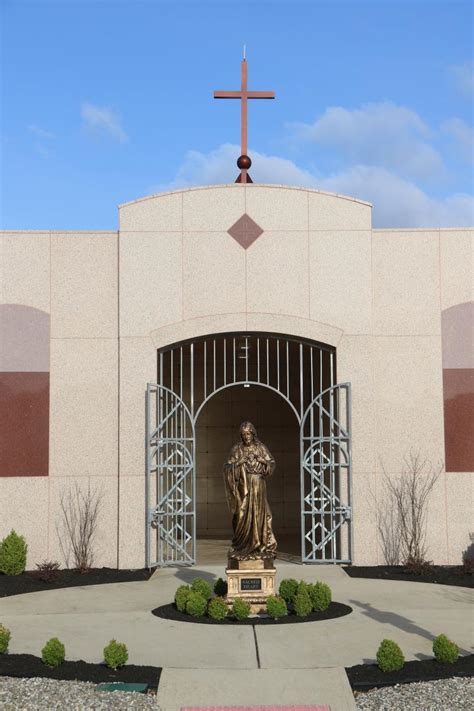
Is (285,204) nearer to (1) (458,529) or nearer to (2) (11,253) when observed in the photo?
(2) (11,253)

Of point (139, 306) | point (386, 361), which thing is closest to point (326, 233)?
point (386, 361)

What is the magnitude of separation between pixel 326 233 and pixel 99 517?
21.9ft

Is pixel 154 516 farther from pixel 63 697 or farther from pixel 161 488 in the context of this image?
pixel 63 697

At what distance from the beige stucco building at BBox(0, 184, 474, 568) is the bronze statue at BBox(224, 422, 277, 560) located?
15.0 feet

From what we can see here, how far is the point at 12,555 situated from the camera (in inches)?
613

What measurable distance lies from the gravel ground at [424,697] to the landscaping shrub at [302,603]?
Result: 9.67 feet

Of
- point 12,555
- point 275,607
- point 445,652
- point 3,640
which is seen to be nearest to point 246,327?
point 12,555

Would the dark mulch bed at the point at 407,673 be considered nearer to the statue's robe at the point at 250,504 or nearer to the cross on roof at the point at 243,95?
the statue's robe at the point at 250,504

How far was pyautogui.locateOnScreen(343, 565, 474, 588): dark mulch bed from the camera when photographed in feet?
48.5

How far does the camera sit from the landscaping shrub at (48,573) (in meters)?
14.9

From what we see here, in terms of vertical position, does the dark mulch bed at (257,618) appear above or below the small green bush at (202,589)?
below

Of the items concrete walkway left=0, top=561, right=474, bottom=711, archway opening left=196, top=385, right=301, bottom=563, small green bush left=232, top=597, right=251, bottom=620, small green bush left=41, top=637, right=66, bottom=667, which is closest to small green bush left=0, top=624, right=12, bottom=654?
concrete walkway left=0, top=561, right=474, bottom=711

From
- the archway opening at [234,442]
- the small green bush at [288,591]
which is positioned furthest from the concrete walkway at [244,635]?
the archway opening at [234,442]

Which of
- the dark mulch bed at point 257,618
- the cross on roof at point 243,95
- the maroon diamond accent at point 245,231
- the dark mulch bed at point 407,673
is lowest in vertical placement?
the dark mulch bed at point 407,673
